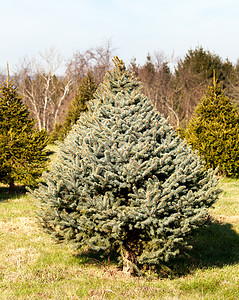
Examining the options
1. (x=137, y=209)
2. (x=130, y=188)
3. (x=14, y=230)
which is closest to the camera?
(x=137, y=209)

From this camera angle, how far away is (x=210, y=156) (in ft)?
39.1

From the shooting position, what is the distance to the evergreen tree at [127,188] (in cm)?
400

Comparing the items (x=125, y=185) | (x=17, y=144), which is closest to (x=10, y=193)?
(x=17, y=144)

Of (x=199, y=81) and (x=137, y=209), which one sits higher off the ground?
(x=199, y=81)

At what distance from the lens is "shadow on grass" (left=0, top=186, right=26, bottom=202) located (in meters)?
10.0

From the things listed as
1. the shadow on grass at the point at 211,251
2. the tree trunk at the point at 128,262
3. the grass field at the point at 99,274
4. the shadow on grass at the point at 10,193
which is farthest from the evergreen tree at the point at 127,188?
the shadow on grass at the point at 10,193

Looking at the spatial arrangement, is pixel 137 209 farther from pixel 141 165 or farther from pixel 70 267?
pixel 70 267

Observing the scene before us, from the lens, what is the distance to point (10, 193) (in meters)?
10.6

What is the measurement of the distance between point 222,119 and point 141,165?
903 cm

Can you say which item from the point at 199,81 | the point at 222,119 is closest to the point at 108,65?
the point at 199,81

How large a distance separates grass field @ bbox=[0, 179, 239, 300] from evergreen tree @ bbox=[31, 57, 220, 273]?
40 centimetres

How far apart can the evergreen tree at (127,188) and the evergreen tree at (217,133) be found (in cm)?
750

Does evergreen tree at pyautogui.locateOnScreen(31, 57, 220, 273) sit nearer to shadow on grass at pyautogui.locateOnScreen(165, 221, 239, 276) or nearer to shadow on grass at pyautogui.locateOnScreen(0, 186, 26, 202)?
shadow on grass at pyautogui.locateOnScreen(165, 221, 239, 276)

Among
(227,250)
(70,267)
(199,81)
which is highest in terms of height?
(199,81)
